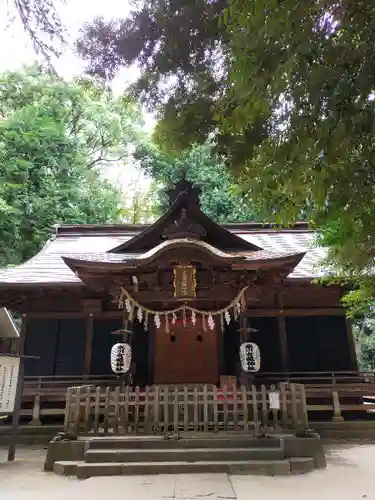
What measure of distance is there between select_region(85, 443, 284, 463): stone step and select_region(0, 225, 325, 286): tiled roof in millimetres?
3913

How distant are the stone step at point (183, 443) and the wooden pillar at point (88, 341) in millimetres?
3480

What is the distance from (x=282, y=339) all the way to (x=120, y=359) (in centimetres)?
416

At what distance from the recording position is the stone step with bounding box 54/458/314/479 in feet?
18.7

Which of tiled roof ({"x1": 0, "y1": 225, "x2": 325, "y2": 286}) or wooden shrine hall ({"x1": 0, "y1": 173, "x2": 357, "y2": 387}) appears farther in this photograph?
tiled roof ({"x1": 0, "y1": 225, "x2": 325, "y2": 286})

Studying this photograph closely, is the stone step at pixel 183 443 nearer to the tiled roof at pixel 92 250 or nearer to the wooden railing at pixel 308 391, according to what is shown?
the wooden railing at pixel 308 391

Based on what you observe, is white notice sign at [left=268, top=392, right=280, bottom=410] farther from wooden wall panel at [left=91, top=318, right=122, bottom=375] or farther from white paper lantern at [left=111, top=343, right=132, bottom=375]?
wooden wall panel at [left=91, top=318, right=122, bottom=375]

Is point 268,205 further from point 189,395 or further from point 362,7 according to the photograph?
point 189,395

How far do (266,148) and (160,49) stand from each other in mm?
2063

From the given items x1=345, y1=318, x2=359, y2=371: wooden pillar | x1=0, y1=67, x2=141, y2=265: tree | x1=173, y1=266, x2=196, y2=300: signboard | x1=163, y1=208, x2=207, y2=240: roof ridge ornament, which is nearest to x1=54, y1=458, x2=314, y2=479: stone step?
x1=173, y1=266, x2=196, y2=300: signboard

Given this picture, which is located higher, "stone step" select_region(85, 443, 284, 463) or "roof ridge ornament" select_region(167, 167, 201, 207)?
"roof ridge ornament" select_region(167, 167, 201, 207)

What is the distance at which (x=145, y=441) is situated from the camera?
6.39 m

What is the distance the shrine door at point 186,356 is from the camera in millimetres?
9836

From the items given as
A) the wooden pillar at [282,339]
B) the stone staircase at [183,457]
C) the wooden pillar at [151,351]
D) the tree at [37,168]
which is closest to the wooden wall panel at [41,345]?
the wooden pillar at [151,351]

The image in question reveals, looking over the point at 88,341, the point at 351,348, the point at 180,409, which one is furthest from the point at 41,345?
the point at 351,348
